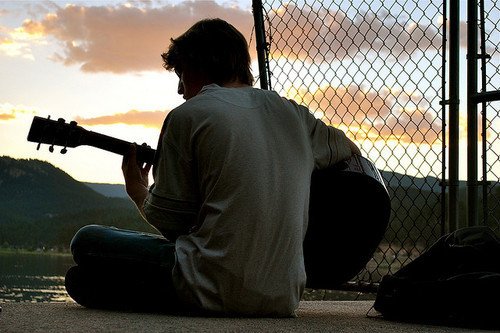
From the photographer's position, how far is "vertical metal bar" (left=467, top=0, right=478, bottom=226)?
356cm

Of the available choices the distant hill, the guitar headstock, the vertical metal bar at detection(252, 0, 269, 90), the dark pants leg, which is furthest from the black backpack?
the distant hill

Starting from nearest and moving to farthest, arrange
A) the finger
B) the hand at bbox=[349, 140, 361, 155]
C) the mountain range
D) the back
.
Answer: the back < the hand at bbox=[349, 140, 361, 155] < the finger < the mountain range

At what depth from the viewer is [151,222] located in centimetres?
242

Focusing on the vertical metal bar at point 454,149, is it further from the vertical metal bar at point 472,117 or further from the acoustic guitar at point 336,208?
the acoustic guitar at point 336,208

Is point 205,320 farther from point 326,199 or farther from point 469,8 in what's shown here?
point 469,8

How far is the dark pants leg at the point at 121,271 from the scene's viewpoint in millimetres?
2506

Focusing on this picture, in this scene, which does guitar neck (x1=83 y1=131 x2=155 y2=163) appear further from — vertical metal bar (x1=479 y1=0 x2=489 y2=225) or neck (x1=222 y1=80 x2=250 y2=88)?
vertical metal bar (x1=479 y1=0 x2=489 y2=225)

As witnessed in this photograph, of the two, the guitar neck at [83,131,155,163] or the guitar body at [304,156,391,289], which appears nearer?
the guitar body at [304,156,391,289]

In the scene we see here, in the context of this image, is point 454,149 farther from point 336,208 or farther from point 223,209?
point 223,209

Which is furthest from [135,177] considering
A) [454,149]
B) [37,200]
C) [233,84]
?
[37,200]

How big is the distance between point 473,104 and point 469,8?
53 cm

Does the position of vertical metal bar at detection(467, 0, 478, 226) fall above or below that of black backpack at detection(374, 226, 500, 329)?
above

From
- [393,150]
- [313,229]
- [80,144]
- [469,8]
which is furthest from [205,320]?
[469,8]

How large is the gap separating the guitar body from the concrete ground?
0.25 m
